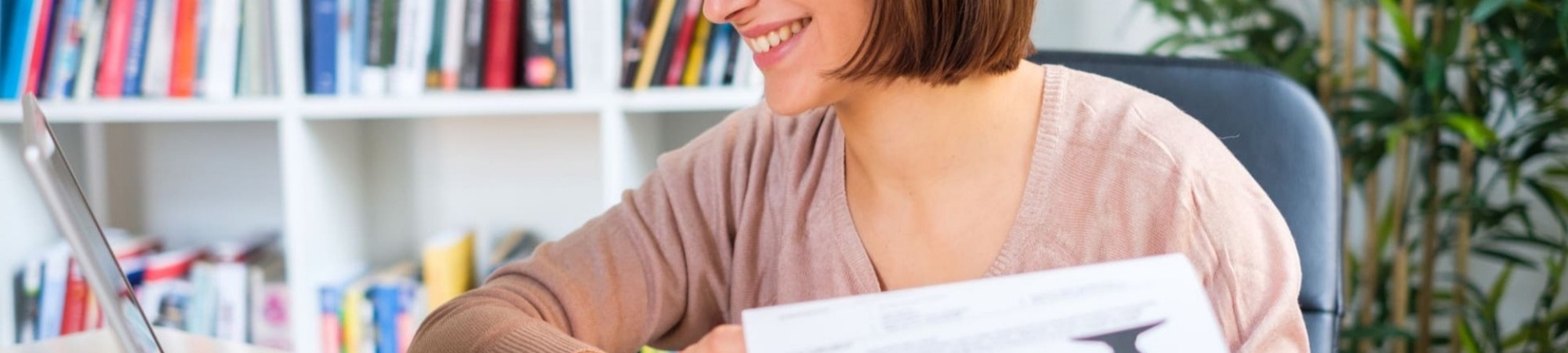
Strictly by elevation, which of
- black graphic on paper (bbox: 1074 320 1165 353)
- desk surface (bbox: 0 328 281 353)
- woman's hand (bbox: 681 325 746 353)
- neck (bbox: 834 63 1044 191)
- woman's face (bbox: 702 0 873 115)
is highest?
woman's face (bbox: 702 0 873 115)

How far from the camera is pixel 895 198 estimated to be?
2.94 ft

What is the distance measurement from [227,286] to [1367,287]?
5.82 ft

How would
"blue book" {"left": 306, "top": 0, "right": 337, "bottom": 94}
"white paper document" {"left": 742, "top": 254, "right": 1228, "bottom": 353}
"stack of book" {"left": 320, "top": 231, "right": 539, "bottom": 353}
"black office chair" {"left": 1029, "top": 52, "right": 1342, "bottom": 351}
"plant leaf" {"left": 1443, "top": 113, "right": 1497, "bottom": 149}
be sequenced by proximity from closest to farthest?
"white paper document" {"left": 742, "top": 254, "right": 1228, "bottom": 353}, "black office chair" {"left": 1029, "top": 52, "right": 1342, "bottom": 351}, "plant leaf" {"left": 1443, "top": 113, "right": 1497, "bottom": 149}, "blue book" {"left": 306, "top": 0, "right": 337, "bottom": 94}, "stack of book" {"left": 320, "top": 231, "right": 539, "bottom": 353}

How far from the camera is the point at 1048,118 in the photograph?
0.86m

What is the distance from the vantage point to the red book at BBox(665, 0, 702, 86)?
158cm

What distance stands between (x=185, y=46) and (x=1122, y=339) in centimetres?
146

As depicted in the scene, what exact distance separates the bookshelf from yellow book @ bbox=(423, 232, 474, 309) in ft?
0.48

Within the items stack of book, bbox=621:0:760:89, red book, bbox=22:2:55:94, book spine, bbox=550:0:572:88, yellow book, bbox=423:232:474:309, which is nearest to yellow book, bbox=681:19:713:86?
stack of book, bbox=621:0:760:89

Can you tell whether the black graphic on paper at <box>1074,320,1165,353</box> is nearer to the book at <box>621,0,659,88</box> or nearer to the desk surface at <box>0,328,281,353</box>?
the desk surface at <box>0,328,281,353</box>

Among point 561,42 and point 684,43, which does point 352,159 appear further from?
point 684,43

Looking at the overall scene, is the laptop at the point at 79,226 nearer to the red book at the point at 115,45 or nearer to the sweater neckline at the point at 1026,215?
the sweater neckline at the point at 1026,215

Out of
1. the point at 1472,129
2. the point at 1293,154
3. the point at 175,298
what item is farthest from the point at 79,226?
the point at 1472,129

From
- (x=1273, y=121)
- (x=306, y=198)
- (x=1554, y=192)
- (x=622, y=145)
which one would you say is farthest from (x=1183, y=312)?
(x=306, y=198)

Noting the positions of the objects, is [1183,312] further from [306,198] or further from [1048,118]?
[306,198]
